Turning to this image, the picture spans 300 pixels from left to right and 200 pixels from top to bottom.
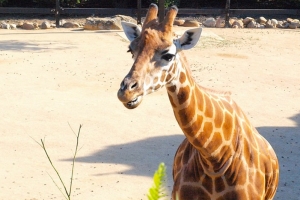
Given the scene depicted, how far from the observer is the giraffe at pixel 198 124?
377 cm

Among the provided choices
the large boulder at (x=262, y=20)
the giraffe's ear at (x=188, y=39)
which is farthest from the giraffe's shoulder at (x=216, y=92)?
the large boulder at (x=262, y=20)

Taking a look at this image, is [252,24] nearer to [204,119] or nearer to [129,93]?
[204,119]

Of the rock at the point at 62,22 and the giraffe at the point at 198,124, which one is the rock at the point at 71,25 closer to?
the rock at the point at 62,22

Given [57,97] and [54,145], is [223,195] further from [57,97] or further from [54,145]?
[57,97]

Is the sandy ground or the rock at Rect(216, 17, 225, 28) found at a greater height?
the sandy ground

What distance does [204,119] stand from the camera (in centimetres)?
405

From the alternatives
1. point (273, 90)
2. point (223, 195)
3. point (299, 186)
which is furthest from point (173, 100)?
point (273, 90)

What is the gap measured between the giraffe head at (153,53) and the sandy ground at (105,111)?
2.50 m

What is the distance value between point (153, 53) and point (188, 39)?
1.05 feet

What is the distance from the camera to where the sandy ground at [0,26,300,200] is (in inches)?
303

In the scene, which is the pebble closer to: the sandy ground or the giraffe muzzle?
the sandy ground

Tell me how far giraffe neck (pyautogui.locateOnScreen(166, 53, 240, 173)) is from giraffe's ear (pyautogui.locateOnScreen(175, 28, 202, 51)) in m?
0.10

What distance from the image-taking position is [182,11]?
21.8m

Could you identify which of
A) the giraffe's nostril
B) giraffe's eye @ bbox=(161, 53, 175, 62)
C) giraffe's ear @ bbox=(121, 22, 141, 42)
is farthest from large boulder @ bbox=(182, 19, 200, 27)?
the giraffe's nostril
